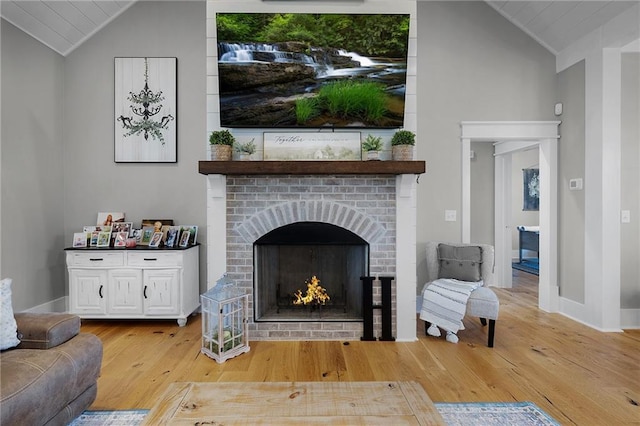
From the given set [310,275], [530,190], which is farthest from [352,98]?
[530,190]

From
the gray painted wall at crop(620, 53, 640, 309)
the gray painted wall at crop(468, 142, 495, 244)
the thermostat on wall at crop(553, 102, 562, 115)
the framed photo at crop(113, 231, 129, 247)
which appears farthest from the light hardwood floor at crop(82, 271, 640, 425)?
the thermostat on wall at crop(553, 102, 562, 115)

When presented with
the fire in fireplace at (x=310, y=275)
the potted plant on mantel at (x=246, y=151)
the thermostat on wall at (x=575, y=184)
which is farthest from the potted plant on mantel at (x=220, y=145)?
the thermostat on wall at (x=575, y=184)

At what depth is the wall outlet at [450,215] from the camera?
3869mm

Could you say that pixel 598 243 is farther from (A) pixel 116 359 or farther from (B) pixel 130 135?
(B) pixel 130 135

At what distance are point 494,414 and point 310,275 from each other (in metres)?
1.74

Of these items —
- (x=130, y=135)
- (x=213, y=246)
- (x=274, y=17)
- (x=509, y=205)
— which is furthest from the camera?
(x=509, y=205)

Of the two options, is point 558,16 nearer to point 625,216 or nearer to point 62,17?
point 625,216

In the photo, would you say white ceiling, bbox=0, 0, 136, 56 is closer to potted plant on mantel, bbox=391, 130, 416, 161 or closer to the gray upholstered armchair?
potted plant on mantel, bbox=391, 130, 416, 161

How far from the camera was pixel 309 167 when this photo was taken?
2.73 meters

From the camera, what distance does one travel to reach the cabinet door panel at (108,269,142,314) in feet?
11.1

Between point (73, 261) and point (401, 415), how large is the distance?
11.4ft

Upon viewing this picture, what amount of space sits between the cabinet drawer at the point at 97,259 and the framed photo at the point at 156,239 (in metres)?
0.29

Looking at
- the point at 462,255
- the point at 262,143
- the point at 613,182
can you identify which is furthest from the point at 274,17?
the point at 613,182

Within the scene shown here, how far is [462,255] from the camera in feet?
10.8
